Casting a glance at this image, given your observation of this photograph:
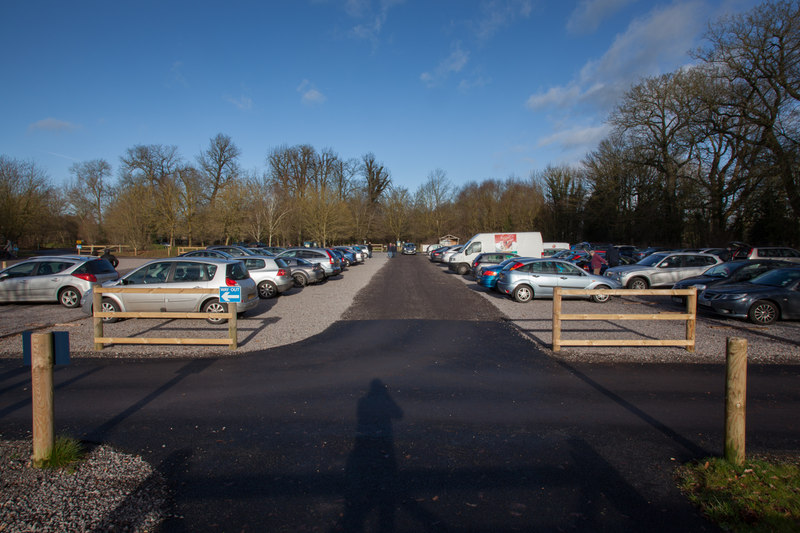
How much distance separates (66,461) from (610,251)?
26138 millimetres

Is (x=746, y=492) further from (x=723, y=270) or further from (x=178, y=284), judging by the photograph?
(x=723, y=270)

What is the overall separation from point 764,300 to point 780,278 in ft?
3.93

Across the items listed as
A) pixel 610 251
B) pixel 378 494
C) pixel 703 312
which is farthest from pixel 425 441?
pixel 610 251

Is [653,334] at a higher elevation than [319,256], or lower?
lower

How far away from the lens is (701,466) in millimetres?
3770

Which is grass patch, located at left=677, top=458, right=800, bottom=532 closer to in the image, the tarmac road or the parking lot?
the tarmac road

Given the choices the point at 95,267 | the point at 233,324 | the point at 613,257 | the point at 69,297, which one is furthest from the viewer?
the point at 613,257

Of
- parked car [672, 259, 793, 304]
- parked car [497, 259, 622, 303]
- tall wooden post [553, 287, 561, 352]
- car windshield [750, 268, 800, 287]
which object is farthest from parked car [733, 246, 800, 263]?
tall wooden post [553, 287, 561, 352]

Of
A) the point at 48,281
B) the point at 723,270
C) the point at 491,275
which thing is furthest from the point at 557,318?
the point at 48,281

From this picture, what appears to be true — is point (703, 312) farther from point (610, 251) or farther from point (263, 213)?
point (263, 213)

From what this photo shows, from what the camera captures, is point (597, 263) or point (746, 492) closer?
point (746, 492)

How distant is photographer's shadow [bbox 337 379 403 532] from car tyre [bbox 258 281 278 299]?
11105 mm

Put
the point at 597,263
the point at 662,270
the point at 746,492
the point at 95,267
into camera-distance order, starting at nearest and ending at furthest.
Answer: the point at 746,492
the point at 95,267
the point at 662,270
the point at 597,263

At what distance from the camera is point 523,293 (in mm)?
14930
